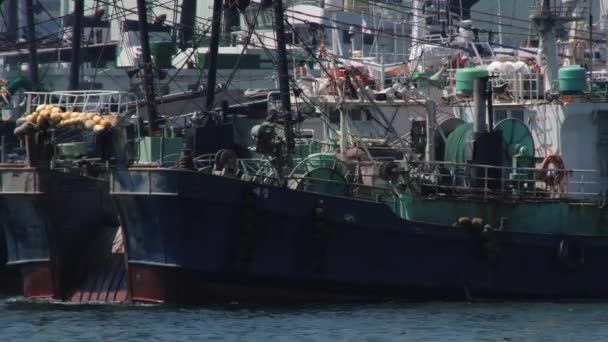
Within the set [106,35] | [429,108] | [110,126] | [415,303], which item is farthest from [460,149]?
[106,35]

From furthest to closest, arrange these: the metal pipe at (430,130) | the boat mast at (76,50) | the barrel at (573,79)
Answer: the boat mast at (76,50) < the barrel at (573,79) < the metal pipe at (430,130)

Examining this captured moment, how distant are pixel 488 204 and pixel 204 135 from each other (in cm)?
534

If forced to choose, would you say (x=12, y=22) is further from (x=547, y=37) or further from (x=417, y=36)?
(x=547, y=37)

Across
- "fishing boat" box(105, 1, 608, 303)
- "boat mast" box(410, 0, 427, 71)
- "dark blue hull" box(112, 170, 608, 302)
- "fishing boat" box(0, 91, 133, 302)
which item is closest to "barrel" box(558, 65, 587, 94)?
"fishing boat" box(105, 1, 608, 303)

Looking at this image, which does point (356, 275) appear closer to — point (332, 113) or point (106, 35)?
point (332, 113)

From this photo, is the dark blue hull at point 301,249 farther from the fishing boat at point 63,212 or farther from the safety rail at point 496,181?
the fishing boat at point 63,212

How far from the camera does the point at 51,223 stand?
28734 mm

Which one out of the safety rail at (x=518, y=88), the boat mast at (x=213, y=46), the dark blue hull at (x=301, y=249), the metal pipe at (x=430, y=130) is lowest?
the dark blue hull at (x=301, y=249)

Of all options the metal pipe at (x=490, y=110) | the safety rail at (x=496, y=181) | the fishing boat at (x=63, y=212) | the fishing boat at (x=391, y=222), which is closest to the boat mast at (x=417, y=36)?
the fishing boat at (x=391, y=222)

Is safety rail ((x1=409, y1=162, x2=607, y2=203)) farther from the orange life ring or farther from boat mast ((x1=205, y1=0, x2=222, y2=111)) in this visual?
boat mast ((x1=205, y1=0, x2=222, y2=111))

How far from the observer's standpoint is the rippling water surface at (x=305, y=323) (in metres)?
24.9

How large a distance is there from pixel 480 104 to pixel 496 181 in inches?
56.6

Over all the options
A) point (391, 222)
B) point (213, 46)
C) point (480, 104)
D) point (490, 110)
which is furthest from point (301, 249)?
point (213, 46)

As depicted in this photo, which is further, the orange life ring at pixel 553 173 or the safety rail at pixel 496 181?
the orange life ring at pixel 553 173
